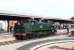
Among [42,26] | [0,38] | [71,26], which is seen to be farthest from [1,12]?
[71,26]

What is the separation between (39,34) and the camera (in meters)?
38.8

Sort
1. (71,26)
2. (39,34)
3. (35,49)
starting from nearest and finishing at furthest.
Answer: (35,49)
(39,34)
(71,26)

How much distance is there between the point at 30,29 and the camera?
36.4 meters

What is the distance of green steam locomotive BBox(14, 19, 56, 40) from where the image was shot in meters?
34.8

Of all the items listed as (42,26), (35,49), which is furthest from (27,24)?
(35,49)

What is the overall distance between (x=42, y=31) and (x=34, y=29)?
10.5 ft

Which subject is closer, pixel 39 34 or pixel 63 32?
pixel 39 34

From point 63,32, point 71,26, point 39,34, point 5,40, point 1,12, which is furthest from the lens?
point 71,26

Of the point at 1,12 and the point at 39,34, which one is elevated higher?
the point at 1,12

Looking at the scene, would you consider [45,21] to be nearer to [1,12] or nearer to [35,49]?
[1,12]

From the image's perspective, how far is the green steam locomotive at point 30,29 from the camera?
1368 inches

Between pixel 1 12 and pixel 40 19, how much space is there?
10528mm

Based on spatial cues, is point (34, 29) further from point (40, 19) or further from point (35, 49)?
point (35, 49)

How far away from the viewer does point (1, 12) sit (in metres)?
32.2
